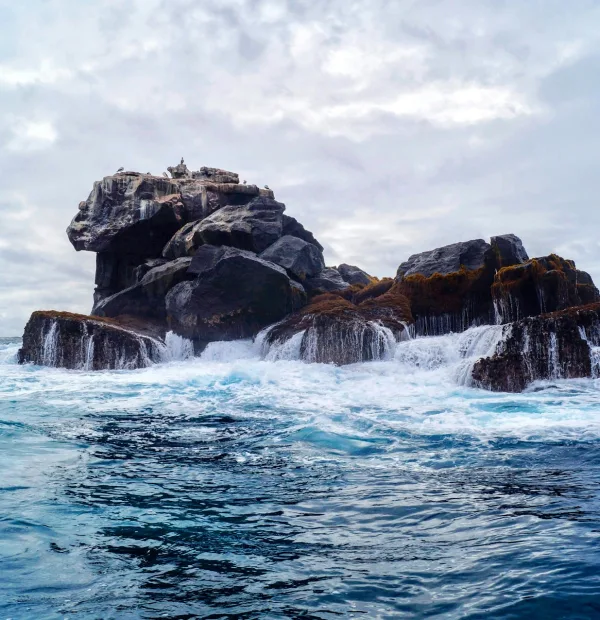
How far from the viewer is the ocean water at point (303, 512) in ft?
12.5

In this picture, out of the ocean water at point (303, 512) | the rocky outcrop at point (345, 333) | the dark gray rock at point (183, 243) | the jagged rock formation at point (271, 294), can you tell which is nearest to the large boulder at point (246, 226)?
the jagged rock formation at point (271, 294)

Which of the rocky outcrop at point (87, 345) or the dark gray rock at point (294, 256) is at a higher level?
the dark gray rock at point (294, 256)

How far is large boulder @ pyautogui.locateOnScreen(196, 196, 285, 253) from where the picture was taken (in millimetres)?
29922

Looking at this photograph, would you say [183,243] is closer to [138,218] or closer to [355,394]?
[138,218]

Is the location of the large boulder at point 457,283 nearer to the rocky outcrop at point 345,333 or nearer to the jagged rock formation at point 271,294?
the jagged rock formation at point 271,294

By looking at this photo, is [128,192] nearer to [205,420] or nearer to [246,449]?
[205,420]

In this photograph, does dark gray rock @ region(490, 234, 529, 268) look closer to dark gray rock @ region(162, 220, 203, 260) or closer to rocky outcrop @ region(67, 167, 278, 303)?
rocky outcrop @ region(67, 167, 278, 303)

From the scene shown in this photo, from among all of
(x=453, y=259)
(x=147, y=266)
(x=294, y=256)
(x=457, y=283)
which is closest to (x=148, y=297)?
(x=147, y=266)

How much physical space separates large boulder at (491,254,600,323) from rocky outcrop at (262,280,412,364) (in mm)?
3881

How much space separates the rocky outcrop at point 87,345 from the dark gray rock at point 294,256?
308 inches

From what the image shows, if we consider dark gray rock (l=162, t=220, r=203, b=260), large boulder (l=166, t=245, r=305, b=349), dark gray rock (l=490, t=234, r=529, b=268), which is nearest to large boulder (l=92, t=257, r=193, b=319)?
dark gray rock (l=162, t=220, r=203, b=260)

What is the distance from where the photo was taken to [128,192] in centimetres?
3281

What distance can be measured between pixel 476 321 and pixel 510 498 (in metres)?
18.7

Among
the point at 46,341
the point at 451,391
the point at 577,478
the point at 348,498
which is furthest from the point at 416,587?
the point at 46,341
